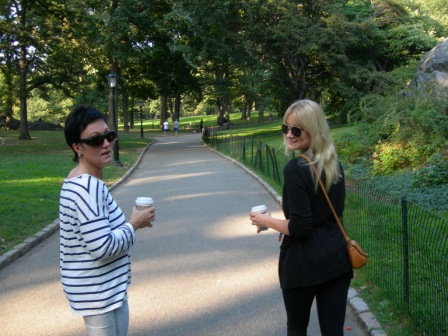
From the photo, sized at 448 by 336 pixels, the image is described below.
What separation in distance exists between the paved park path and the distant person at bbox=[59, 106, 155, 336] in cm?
218

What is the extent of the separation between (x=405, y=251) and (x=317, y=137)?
2.20 meters

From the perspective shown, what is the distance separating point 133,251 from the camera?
751 cm

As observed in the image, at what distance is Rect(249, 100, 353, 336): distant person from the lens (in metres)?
2.69

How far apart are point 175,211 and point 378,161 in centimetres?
476

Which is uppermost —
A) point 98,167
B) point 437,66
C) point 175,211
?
point 437,66

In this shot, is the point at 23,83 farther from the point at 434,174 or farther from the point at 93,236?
the point at 93,236

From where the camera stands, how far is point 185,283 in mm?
5941

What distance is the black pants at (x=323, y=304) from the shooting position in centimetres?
283

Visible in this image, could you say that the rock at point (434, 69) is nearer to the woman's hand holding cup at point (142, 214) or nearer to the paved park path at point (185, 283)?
the paved park path at point (185, 283)

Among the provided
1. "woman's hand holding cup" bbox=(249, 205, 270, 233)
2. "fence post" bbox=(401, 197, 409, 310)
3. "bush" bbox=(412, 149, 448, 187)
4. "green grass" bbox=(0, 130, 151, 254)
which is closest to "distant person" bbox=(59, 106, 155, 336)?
"woman's hand holding cup" bbox=(249, 205, 270, 233)

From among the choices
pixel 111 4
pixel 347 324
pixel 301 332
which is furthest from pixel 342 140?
pixel 111 4

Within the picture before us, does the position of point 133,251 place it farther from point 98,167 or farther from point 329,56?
point 329,56

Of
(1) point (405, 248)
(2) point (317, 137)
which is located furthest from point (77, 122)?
(1) point (405, 248)

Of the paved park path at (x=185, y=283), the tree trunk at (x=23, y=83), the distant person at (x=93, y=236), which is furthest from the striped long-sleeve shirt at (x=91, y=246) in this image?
the tree trunk at (x=23, y=83)
